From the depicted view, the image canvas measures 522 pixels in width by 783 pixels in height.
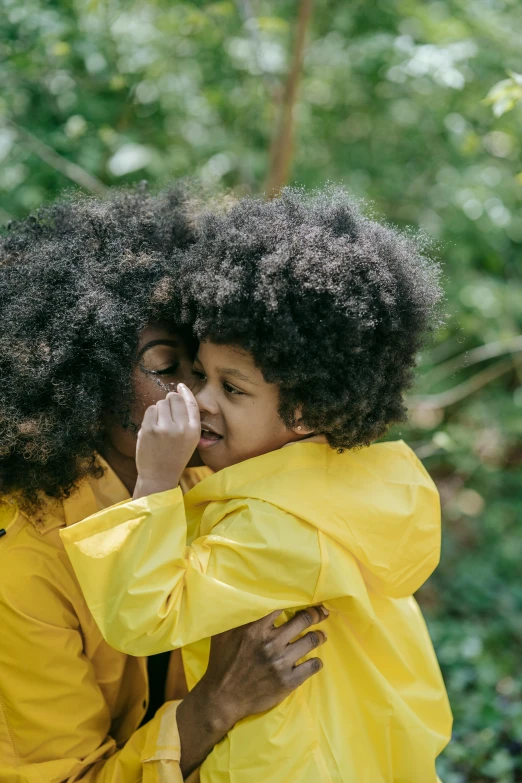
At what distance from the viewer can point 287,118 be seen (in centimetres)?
352

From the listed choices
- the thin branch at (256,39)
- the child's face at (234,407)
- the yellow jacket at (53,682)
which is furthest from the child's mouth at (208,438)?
the thin branch at (256,39)

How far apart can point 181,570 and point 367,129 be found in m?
3.28

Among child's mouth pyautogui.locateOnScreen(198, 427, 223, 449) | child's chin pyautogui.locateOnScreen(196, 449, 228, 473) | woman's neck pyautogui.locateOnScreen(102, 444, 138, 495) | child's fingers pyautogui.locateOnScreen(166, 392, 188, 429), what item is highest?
child's fingers pyautogui.locateOnScreen(166, 392, 188, 429)

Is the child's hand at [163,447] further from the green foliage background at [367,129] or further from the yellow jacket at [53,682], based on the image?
the green foliage background at [367,129]

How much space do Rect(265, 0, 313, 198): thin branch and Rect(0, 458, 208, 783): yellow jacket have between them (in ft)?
6.57

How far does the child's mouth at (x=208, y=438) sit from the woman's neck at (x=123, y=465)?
0.89ft

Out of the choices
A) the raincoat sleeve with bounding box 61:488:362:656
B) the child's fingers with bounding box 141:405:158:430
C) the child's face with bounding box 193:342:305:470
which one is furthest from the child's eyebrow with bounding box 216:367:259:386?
the raincoat sleeve with bounding box 61:488:362:656

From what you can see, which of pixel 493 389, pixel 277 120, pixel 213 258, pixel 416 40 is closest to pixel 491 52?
pixel 416 40

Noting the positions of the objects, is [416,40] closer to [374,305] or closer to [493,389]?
[374,305]

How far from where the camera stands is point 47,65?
3076mm

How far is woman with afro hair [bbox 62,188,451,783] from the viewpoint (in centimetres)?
179

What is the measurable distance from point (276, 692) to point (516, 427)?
11.1 feet

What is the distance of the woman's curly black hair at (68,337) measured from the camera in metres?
1.94

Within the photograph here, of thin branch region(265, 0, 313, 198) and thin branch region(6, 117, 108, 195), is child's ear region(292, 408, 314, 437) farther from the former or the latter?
thin branch region(265, 0, 313, 198)
